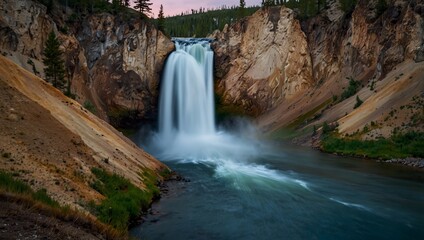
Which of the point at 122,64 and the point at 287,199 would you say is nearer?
the point at 287,199

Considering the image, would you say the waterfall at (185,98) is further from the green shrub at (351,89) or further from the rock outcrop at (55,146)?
the rock outcrop at (55,146)

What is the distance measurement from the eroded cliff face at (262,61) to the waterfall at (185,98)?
6.73 m

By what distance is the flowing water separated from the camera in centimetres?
1627

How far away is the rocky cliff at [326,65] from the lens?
47312mm

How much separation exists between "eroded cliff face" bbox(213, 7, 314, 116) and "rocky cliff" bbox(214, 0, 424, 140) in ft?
0.73

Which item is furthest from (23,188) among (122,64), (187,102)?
(122,64)

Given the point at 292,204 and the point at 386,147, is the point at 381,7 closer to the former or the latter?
the point at 386,147

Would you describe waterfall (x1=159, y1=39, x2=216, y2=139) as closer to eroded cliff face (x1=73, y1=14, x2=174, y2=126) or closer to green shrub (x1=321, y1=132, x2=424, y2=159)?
eroded cliff face (x1=73, y1=14, x2=174, y2=126)

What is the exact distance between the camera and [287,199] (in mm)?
22188

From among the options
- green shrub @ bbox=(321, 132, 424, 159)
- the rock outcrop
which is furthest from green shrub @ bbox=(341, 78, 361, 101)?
the rock outcrop

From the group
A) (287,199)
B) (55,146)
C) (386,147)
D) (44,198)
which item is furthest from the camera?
(386,147)

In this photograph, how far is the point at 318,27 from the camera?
79.5 m

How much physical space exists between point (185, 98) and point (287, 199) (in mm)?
53182

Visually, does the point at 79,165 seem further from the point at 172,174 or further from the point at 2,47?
the point at 2,47
